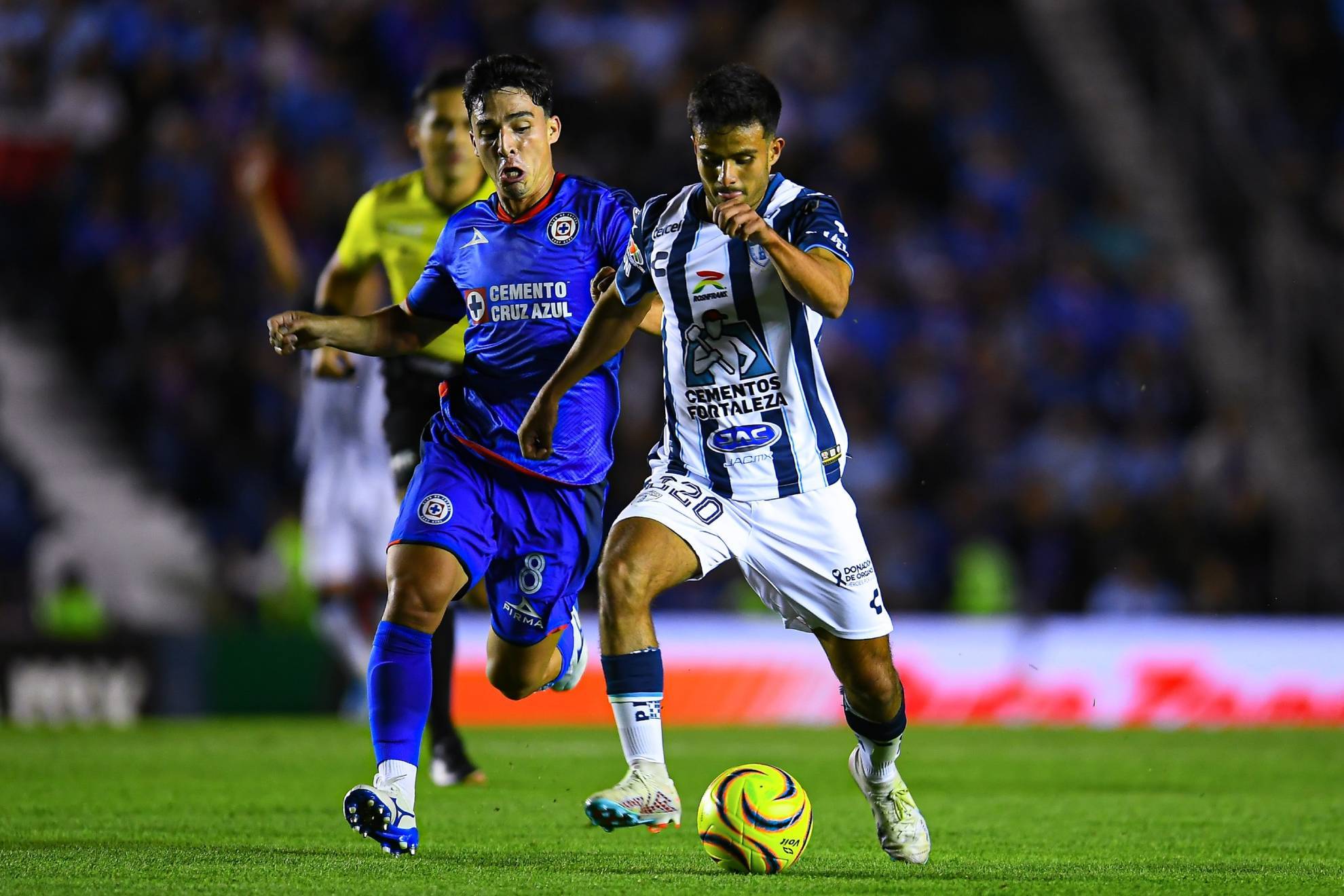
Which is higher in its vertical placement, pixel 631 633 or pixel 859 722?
pixel 631 633

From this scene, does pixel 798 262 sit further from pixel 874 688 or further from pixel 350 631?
pixel 350 631

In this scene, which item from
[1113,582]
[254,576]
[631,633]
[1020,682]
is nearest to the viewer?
[631,633]

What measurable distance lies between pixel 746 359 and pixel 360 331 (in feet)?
4.27

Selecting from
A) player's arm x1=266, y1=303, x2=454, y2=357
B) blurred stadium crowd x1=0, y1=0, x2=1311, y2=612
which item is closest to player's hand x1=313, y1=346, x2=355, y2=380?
player's arm x1=266, y1=303, x2=454, y2=357

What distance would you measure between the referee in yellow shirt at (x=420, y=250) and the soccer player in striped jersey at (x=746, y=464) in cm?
211

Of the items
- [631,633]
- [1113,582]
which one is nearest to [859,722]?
[631,633]

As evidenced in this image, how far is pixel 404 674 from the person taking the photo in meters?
5.55

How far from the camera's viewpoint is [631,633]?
5.41 m

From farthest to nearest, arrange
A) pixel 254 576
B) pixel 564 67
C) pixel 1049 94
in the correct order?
1. pixel 1049 94
2. pixel 564 67
3. pixel 254 576

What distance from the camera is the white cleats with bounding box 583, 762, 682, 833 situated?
16.6ft

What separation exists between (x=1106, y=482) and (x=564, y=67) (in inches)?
253

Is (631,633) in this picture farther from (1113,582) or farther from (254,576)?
(254,576)

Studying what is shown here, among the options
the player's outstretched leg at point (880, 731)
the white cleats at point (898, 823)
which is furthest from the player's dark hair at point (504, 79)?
the white cleats at point (898, 823)

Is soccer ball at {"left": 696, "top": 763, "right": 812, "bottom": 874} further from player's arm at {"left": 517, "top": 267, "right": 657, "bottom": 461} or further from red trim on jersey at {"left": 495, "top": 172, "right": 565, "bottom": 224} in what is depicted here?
red trim on jersey at {"left": 495, "top": 172, "right": 565, "bottom": 224}
